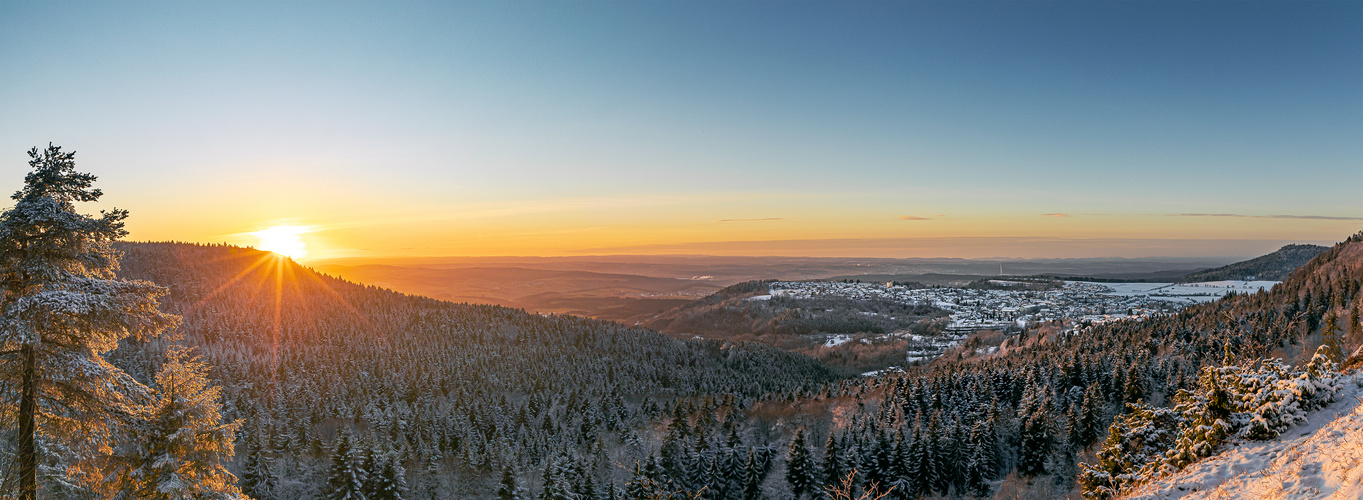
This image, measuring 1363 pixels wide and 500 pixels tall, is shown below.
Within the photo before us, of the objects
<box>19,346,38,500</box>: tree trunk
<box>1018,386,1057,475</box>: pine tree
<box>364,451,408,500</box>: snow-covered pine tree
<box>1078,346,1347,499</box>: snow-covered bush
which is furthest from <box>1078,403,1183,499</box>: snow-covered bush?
<box>364,451,408,500</box>: snow-covered pine tree

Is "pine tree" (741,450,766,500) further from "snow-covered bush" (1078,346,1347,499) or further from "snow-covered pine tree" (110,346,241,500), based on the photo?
"snow-covered pine tree" (110,346,241,500)

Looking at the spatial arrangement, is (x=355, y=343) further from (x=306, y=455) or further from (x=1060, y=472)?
(x=1060, y=472)

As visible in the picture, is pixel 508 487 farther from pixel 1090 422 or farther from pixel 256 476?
pixel 1090 422

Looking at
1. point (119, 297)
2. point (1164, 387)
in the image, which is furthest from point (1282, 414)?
point (1164, 387)

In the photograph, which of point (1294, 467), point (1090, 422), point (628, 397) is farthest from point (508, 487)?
point (628, 397)

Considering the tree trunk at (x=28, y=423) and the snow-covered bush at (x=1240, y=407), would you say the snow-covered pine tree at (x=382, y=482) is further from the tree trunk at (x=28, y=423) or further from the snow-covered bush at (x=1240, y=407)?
the snow-covered bush at (x=1240, y=407)
